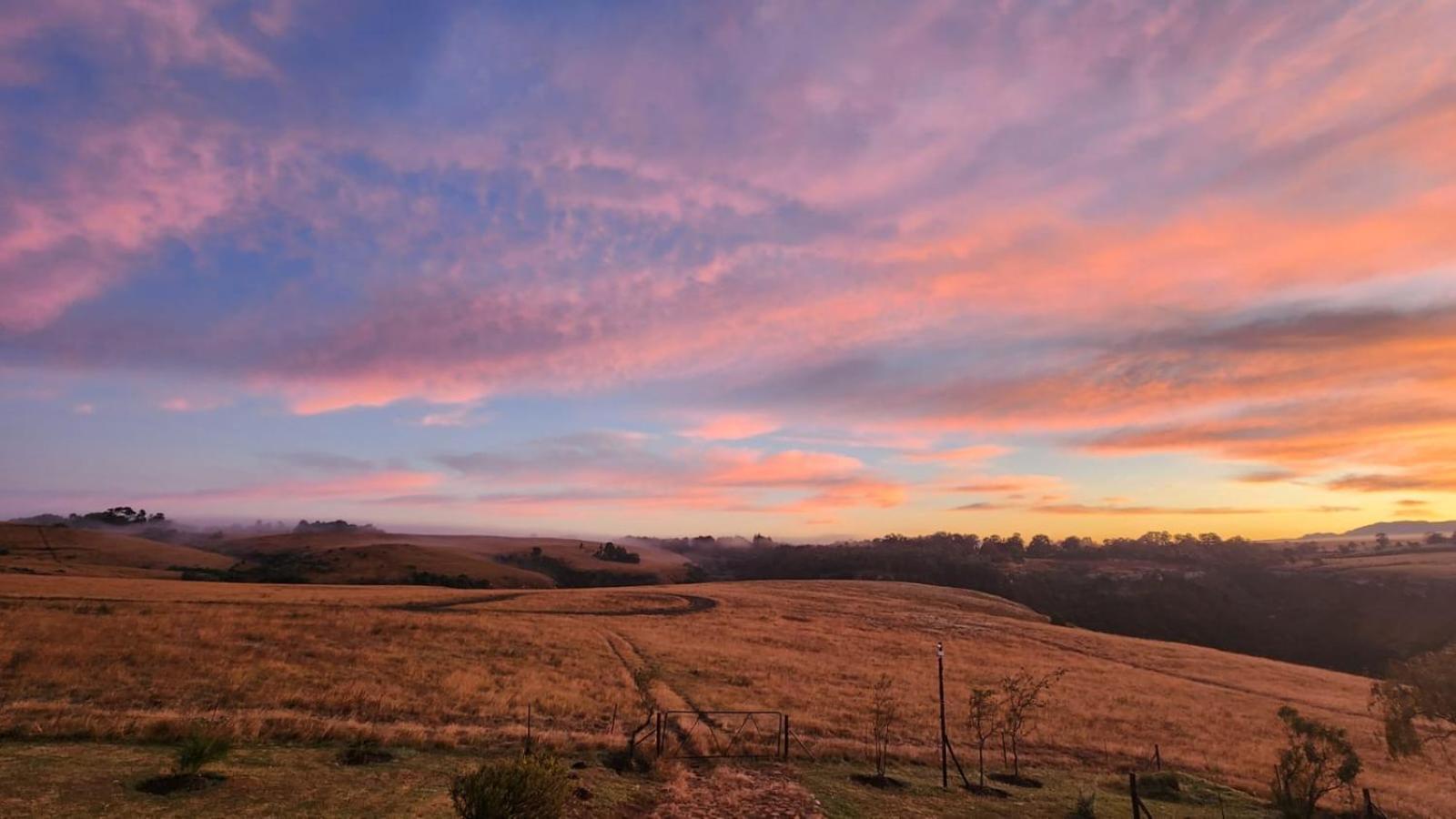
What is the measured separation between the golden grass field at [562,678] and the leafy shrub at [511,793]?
1117 centimetres

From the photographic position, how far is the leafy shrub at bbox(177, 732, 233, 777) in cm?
1662

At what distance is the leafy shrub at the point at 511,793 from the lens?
13.2 metres

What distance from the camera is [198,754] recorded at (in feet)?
55.2

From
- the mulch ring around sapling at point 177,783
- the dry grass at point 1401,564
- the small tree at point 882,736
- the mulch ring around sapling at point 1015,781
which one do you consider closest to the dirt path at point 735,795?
the small tree at point 882,736

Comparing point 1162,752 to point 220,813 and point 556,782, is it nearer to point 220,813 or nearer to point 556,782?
point 556,782

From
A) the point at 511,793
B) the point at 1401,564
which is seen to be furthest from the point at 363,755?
the point at 1401,564

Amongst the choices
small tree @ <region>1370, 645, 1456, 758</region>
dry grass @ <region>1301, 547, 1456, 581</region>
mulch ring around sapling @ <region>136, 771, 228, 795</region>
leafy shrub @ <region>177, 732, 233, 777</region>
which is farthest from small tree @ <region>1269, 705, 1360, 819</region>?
dry grass @ <region>1301, 547, 1456, 581</region>

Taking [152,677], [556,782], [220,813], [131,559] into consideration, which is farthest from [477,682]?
[131,559]

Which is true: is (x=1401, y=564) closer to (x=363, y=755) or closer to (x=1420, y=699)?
(x=1420, y=699)

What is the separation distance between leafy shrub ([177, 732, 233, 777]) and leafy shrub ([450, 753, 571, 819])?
7801 millimetres

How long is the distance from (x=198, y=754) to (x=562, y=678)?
23326 millimetres

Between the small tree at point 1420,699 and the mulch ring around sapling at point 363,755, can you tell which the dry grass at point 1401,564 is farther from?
the mulch ring around sapling at point 363,755

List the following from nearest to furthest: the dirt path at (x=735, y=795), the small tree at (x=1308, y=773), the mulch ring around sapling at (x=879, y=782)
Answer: the dirt path at (x=735, y=795) < the mulch ring around sapling at (x=879, y=782) < the small tree at (x=1308, y=773)

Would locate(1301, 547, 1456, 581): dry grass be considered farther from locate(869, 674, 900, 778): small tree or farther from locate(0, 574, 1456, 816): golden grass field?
locate(869, 674, 900, 778): small tree
